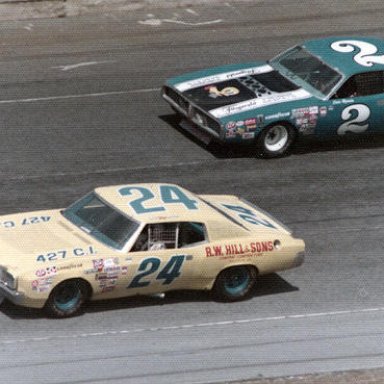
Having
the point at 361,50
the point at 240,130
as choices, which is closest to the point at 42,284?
the point at 240,130

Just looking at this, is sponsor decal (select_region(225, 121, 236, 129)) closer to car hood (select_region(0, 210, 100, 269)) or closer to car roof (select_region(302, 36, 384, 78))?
car roof (select_region(302, 36, 384, 78))

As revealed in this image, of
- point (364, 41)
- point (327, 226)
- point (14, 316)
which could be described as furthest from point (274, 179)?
point (14, 316)

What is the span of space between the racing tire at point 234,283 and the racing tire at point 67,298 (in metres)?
1.56

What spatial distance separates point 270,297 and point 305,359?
1.70 meters

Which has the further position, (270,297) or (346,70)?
(346,70)

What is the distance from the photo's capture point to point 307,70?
62.0 ft

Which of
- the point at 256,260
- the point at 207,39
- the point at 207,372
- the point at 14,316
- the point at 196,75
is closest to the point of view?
the point at 207,372

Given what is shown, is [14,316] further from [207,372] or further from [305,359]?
[305,359]

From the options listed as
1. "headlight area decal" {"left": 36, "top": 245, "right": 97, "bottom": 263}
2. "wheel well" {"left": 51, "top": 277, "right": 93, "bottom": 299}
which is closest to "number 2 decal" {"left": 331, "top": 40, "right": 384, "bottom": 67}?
"headlight area decal" {"left": 36, "top": 245, "right": 97, "bottom": 263}

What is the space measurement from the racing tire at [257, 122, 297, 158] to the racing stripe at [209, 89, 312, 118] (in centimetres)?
37

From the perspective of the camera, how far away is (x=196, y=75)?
1889 cm

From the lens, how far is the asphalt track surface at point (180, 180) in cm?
1222

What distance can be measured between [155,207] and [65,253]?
1.22 meters

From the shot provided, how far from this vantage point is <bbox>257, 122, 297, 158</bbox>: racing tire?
18031mm
